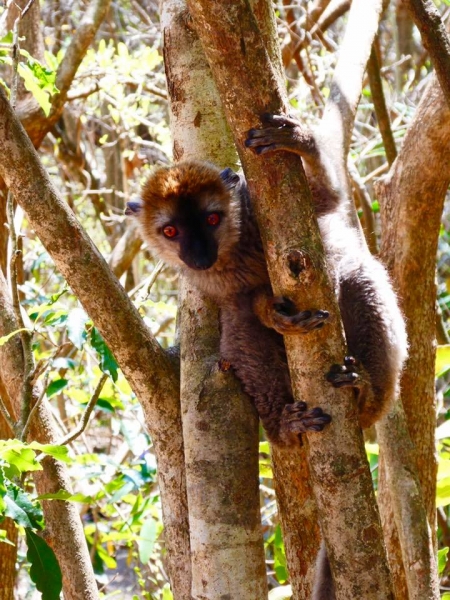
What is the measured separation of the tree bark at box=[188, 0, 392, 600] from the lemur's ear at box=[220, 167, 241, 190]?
0.99 metres

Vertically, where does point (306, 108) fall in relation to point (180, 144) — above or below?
above

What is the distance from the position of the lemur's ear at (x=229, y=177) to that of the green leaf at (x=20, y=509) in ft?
5.61

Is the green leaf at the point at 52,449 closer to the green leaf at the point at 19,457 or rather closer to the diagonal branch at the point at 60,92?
→ the green leaf at the point at 19,457

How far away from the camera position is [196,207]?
3686 mm

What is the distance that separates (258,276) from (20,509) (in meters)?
1.62

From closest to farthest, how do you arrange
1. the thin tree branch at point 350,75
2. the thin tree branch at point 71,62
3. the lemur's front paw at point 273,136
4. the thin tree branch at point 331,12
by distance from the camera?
the lemur's front paw at point 273,136 → the thin tree branch at point 350,75 → the thin tree branch at point 71,62 → the thin tree branch at point 331,12

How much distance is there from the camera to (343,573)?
8.21ft

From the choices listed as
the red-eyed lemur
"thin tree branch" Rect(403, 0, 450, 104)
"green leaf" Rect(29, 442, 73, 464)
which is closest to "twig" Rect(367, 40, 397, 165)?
the red-eyed lemur

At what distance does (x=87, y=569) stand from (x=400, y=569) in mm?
1769

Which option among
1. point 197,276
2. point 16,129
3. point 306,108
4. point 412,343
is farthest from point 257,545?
point 306,108

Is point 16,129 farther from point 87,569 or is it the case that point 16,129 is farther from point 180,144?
point 87,569

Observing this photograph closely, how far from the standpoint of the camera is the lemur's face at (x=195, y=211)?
3549 mm

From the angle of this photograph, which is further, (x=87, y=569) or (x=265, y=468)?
(x=265, y=468)

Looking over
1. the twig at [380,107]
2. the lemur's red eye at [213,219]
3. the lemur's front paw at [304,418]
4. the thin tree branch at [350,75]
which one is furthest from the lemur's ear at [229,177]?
the twig at [380,107]
